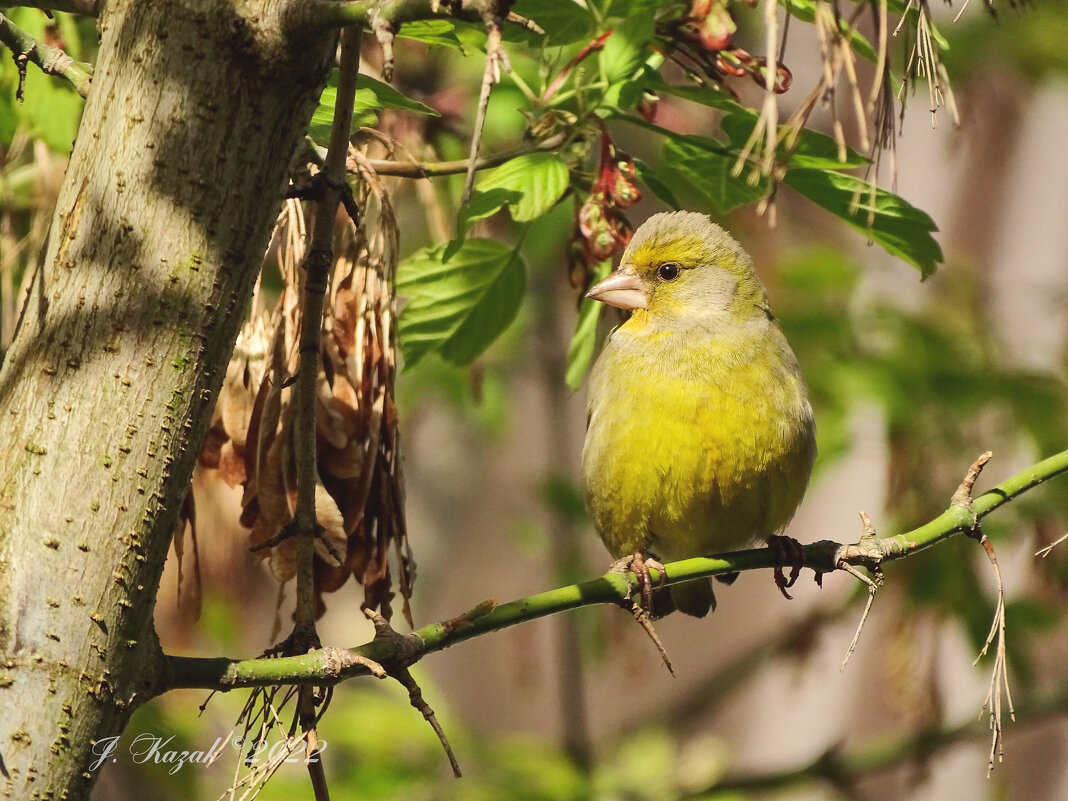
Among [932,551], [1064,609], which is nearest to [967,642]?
[932,551]

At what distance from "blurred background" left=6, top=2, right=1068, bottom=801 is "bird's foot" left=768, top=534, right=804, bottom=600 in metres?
0.96

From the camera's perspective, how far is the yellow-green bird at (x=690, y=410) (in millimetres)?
3561

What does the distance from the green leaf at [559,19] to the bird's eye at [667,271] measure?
1425 mm

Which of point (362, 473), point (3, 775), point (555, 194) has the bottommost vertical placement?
point (3, 775)

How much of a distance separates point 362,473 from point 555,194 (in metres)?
0.73

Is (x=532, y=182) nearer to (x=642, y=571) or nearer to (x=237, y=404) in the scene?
(x=237, y=404)

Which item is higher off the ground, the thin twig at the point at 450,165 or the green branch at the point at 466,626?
the thin twig at the point at 450,165

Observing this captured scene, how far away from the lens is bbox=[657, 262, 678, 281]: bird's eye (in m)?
4.09

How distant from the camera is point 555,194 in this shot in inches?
104

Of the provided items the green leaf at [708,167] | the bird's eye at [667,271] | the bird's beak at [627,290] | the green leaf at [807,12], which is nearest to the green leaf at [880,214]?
the green leaf at [708,167]

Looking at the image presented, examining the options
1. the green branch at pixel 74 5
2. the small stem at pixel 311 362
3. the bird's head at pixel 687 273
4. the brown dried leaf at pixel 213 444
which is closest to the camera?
the green branch at pixel 74 5

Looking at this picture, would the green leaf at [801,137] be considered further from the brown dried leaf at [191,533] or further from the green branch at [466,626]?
the brown dried leaf at [191,533]

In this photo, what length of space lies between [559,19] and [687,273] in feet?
5.06

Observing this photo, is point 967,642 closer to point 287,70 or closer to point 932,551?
point 932,551
